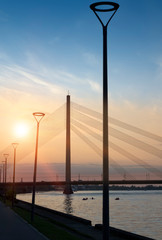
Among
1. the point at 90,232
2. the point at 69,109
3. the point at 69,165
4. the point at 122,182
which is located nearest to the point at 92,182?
the point at 122,182

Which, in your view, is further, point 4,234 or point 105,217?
point 4,234

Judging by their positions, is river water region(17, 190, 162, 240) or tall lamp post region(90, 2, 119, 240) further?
river water region(17, 190, 162, 240)

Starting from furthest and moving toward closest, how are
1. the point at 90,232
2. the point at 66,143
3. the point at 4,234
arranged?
the point at 66,143
the point at 90,232
the point at 4,234

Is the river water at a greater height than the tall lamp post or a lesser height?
lesser

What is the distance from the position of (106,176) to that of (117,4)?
4.84m

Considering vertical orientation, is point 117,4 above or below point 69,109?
below

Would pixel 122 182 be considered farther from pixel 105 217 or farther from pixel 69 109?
pixel 105 217

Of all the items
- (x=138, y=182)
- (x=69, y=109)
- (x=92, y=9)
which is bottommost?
(x=138, y=182)

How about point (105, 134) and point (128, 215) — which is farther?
point (128, 215)

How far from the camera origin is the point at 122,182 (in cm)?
12750

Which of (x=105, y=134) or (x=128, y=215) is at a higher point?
(x=105, y=134)

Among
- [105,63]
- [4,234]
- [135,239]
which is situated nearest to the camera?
[105,63]

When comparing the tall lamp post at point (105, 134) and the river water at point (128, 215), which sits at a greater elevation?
the tall lamp post at point (105, 134)

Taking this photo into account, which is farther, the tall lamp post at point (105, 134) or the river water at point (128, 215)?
the river water at point (128, 215)
